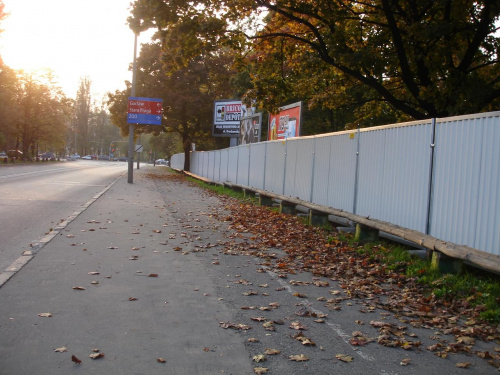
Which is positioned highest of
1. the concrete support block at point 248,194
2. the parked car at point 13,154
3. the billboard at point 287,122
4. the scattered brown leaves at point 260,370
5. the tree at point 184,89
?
the tree at point 184,89

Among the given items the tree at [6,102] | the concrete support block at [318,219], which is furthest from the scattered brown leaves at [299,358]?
the tree at [6,102]

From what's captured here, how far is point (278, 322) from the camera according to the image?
16.0ft

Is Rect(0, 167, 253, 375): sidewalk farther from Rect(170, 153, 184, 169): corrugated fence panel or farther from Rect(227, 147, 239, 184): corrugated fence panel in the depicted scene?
Rect(170, 153, 184, 169): corrugated fence panel

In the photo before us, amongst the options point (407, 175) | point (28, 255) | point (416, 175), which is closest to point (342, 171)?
point (407, 175)

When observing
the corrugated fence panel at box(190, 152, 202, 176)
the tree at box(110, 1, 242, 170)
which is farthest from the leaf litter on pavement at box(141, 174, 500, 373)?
the tree at box(110, 1, 242, 170)

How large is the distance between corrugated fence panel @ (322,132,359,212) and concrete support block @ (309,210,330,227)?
35cm

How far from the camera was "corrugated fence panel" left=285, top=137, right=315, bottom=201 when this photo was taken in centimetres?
1316

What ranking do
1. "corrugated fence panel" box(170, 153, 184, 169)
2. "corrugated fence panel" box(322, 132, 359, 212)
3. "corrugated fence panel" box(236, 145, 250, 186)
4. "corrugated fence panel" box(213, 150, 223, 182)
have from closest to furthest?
1. "corrugated fence panel" box(322, 132, 359, 212)
2. "corrugated fence panel" box(236, 145, 250, 186)
3. "corrugated fence panel" box(213, 150, 223, 182)
4. "corrugated fence panel" box(170, 153, 184, 169)

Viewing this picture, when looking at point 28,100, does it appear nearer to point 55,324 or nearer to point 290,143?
point 290,143

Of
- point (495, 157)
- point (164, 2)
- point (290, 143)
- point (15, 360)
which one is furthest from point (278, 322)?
point (290, 143)

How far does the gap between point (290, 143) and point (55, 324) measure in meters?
11.1

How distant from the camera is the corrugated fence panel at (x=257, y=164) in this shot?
18328mm

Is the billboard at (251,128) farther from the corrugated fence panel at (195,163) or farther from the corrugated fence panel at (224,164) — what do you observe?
the corrugated fence panel at (195,163)

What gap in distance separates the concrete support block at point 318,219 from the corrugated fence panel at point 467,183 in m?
4.07
